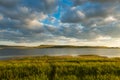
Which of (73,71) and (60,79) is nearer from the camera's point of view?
(60,79)

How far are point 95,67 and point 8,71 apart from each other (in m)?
8.85

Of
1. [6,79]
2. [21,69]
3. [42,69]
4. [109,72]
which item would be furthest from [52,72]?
[109,72]

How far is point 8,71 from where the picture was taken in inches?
733

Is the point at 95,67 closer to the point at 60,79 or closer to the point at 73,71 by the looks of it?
the point at 73,71

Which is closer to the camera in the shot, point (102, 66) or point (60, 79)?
point (60, 79)

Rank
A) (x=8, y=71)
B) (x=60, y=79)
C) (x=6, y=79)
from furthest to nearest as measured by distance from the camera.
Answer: (x=8, y=71) < (x=6, y=79) < (x=60, y=79)

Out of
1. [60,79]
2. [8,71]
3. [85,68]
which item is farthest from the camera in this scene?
[85,68]

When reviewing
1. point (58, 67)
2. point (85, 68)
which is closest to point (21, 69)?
Answer: point (58, 67)

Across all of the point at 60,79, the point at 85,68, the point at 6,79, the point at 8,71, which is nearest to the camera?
the point at 60,79

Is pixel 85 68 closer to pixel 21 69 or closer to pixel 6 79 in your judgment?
pixel 21 69

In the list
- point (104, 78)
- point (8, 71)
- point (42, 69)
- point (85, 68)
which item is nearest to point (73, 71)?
point (85, 68)

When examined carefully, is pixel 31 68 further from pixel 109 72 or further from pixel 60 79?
pixel 109 72

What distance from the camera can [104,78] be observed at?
15609 mm

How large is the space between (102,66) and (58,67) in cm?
470
